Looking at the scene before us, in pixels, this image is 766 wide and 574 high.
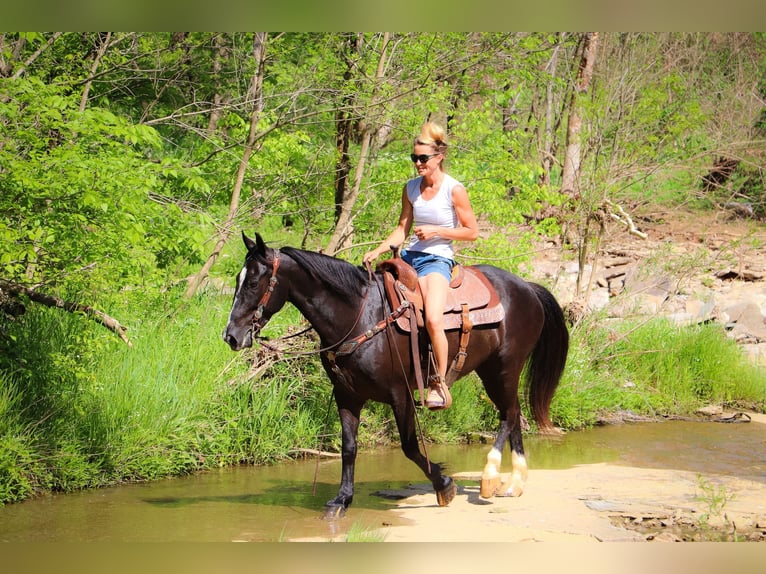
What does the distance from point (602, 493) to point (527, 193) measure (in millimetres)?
4494

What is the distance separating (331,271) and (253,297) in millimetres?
656

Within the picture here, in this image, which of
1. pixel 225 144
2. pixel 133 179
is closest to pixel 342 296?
pixel 133 179

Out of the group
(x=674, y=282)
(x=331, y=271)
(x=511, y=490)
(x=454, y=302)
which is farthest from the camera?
(x=674, y=282)

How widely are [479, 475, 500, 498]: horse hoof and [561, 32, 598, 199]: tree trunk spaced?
20.7 ft

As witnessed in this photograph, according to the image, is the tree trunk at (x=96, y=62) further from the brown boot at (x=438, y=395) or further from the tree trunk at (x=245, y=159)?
the brown boot at (x=438, y=395)

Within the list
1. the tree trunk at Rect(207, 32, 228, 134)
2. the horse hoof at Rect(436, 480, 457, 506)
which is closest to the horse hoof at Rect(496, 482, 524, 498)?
the horse hoof at Rect(436, 480, 457, 506)

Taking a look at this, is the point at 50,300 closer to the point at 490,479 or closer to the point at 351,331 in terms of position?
the point at 351,331

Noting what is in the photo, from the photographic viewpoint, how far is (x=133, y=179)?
7.09m

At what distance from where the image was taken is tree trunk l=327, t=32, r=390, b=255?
1068 cm

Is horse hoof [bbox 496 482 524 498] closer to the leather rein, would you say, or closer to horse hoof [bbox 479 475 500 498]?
horse hoof [bbox 479 475 500 498]

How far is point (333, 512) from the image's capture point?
6.77 metres

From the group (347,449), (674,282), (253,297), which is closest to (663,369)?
(674,282)

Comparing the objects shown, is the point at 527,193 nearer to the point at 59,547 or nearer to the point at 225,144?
the point at 225,144

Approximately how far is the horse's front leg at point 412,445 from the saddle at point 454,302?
21 centimetres
